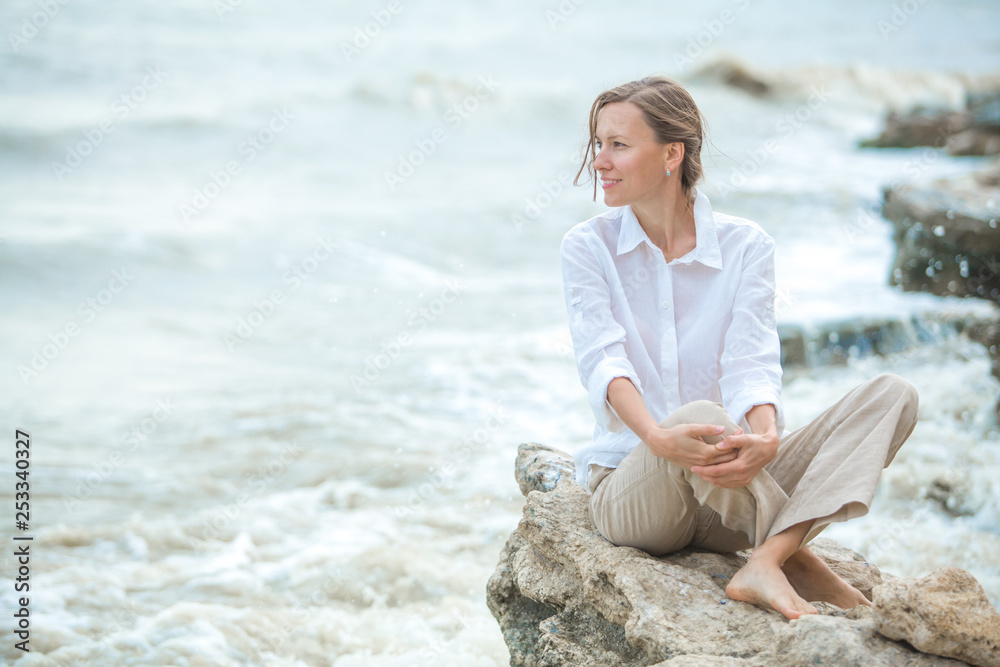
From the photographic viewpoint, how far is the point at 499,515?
206 inches

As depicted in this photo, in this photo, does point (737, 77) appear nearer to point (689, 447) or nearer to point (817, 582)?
point (817, 582)

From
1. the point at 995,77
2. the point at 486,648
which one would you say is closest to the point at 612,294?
the point at 486,648

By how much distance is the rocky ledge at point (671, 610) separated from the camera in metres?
2.08

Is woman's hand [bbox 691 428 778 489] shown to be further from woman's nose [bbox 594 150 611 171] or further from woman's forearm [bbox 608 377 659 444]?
woman's nose [bbox 594 150 611 171]

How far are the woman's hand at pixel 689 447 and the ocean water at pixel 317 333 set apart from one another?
126cm

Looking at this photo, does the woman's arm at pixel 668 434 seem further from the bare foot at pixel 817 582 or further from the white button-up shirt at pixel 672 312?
the bare foot at pixel 817 582

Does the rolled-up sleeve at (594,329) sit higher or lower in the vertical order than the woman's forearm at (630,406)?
higher

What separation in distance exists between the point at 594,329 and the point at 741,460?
0.61 metres

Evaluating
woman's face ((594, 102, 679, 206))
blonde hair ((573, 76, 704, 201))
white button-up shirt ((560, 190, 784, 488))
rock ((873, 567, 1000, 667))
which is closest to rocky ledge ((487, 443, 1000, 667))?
rock ((873, 567, 1000, 667))

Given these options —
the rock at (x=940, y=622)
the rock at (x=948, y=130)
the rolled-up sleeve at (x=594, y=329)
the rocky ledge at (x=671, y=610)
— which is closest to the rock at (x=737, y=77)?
the rock at (x=948, y=130)

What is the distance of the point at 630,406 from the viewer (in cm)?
256

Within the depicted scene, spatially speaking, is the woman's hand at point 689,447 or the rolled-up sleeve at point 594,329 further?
the rolled-up sleeve at point 594,329

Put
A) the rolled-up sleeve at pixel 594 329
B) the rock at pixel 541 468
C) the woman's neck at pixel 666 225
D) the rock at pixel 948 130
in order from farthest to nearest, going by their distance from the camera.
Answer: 1. the rock at pixel 948 130
2. the rock at pixel 541 468
3. the woman's neck at pixel 666 225
4. the rolled-up sleeve at pixel 594 329

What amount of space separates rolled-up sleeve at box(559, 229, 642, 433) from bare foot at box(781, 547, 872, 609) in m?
0.66
